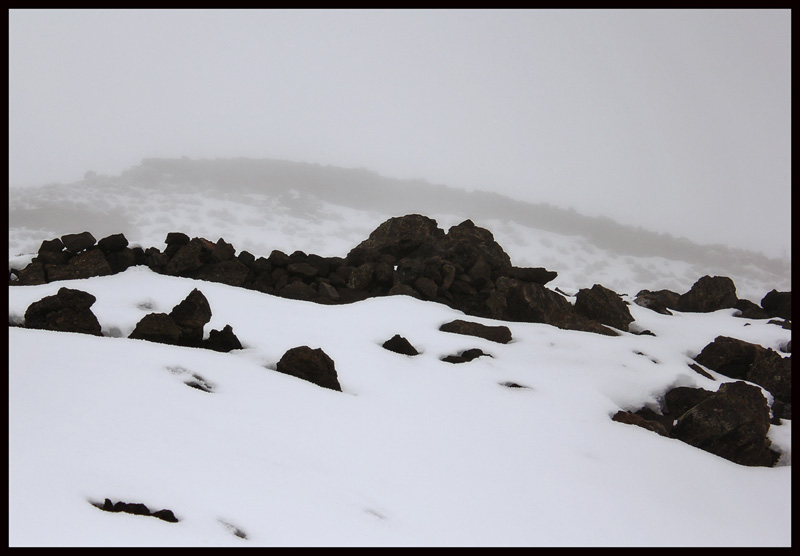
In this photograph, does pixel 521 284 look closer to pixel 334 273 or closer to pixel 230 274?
pixel 334 273

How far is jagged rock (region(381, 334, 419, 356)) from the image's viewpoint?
8.54m

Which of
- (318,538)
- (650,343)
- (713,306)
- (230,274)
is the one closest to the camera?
→ (318,538)

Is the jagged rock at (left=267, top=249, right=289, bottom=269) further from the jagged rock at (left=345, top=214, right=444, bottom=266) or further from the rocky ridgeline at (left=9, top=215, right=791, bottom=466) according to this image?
the jagged rock at (left=345, top=214, right=444, bottom=266)

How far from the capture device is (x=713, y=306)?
622 inches

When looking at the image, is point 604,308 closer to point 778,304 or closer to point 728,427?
point 728,427

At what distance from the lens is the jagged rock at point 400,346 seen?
854 centimetres

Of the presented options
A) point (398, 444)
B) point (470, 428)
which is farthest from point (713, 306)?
point (398, 444)

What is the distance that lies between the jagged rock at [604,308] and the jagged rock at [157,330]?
32.4 ft

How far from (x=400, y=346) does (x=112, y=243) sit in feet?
26.6

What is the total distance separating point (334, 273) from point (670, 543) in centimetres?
1033

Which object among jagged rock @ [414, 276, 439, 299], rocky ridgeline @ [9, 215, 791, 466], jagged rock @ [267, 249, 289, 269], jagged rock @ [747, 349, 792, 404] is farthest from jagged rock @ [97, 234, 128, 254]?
jagged rock @ [747, 349, 792, 404]

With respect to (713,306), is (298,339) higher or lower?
lower

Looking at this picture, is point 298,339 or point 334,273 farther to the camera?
point 334,273
